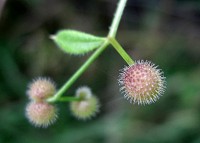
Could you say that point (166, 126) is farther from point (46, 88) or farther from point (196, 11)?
point (46, 88)

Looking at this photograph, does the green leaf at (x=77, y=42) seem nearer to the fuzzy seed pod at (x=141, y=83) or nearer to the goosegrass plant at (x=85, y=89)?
the goosegrass plant at (x=85, y=89)

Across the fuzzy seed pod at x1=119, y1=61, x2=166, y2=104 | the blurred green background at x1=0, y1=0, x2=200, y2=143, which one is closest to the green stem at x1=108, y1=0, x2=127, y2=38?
the fuzzy seed pod at x1=119, y1=61, x2=166, y2=104

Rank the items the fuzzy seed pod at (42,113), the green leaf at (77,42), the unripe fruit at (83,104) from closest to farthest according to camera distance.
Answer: the green leaf at (77,42) → the fuzzy seed pod at (42,113) → the unripe fruit at (83,104)

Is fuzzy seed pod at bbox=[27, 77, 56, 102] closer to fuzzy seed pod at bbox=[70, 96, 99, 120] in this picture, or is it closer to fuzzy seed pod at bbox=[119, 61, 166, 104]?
fuzzy seed pod at bbox=[70, 96, 99, 120]

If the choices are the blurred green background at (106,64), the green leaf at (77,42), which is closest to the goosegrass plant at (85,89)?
the green leaf at (77,42)

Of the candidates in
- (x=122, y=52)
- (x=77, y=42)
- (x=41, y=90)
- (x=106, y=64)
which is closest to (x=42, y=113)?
(x=41, y=90)
